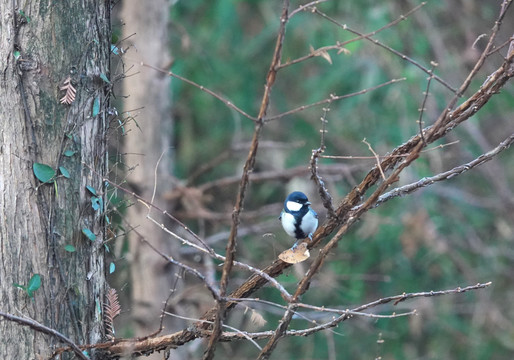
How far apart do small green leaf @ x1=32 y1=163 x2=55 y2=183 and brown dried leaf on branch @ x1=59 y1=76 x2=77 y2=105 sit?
0.23 meters

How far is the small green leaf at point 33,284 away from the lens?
7.66 ft

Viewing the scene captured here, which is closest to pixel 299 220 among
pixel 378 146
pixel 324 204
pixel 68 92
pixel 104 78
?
pixel 324 204

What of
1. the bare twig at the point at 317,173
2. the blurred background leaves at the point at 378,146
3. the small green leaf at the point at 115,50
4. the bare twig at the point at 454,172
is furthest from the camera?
the blurred background leaves at the point at 378,146

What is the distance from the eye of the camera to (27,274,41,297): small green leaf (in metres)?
2.34

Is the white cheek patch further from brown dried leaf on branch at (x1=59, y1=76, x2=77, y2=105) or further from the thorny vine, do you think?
brown dried leaf on branch at (x1=59, y1=76, x2=77, y2=105)

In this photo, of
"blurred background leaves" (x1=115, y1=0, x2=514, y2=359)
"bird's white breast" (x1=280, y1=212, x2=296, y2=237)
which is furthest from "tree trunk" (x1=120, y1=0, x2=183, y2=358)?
Answer: "bird's white breast" (x1=280, y1=212, x2=296, y2=237)

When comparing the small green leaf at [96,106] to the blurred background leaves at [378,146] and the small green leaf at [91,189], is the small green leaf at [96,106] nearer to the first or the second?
the small green leaf at [91,189]

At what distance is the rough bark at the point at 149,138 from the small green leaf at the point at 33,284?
13.1 feet

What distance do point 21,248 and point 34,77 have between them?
58 centimetres

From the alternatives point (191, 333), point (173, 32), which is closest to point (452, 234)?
point (173, 32)

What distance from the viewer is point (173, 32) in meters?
8.42

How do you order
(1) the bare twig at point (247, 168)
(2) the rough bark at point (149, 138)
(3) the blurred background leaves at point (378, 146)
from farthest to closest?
(3) the blurred background leaves at point (378, 146), (2) the rough bark at point (149, 138), (1) the bare twig at point (247, 168)

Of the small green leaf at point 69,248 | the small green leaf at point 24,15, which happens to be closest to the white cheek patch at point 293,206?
the small green leaf at point 69,248

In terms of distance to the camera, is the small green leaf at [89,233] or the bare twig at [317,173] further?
the small green leaf at [89,233]
